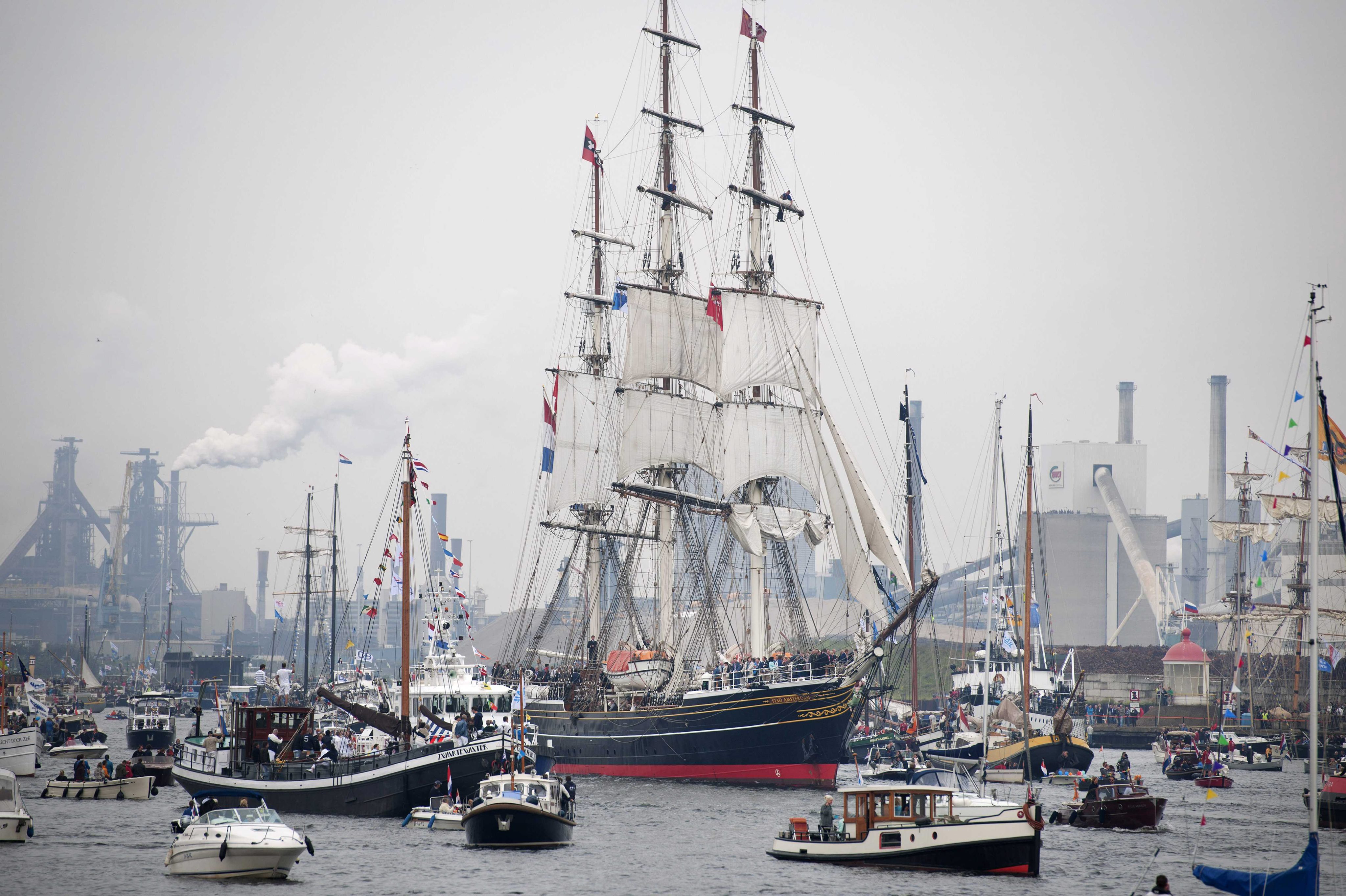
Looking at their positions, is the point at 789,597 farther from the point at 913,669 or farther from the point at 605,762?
the point at 605,762

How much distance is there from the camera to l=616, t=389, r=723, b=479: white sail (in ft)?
273

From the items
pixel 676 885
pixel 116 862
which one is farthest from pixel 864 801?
pixel 116 862

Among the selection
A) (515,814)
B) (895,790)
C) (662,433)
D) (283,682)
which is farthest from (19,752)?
(895,790)

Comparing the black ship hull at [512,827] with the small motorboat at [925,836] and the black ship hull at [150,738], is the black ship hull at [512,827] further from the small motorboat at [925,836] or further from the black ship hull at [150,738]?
the black ship hull at [150,738]

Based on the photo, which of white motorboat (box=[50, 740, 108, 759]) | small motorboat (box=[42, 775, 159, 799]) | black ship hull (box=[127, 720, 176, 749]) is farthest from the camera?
black ship hull (box=[127, 720, 176, 749])

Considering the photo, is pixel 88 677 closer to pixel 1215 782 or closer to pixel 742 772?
pixel 742 772

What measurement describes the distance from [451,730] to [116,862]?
15.7 m

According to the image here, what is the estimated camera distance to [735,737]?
216 feet

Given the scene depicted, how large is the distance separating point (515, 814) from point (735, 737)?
80.1 feet

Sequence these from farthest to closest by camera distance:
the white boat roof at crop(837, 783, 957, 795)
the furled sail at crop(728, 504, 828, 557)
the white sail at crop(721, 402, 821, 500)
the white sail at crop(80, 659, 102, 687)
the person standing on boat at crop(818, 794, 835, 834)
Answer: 1. the white sail at crop(80, 659, 102, 687)
2. the white sail at crop(721, 402, 821, 500)
3. the furled sail at crop(728, 504, 828, 557)
4. the person standing on boat at crop(818, 794, 835, 834)
5. the white boat roof at crop(837, 783, 957, 795)

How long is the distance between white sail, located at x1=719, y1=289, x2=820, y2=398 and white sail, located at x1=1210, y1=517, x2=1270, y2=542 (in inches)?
2183

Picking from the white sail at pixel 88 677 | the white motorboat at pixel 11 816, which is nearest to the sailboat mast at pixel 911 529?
the white motorboat at pixel 11 816

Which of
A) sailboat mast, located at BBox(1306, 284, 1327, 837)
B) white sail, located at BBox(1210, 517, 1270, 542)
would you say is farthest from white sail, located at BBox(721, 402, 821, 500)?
white sail, located at BBox(1210, 517, 1270, 542)

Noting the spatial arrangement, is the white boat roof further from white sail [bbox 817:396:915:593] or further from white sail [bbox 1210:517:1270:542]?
white sail [bbox 1210:517:1270:542]
